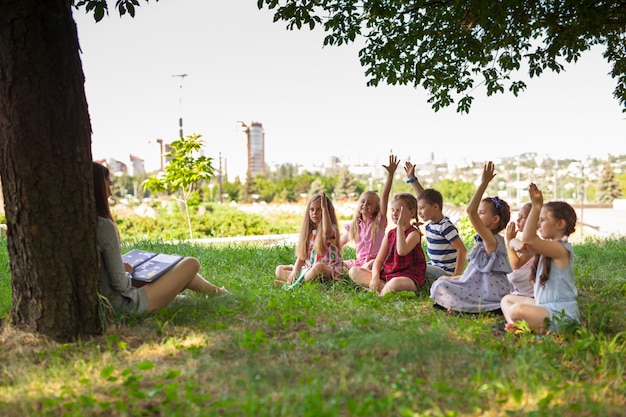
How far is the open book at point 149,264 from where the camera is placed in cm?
431

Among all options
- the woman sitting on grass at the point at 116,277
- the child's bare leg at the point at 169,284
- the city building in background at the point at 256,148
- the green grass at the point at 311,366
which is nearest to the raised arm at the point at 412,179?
the green grass at the point at 311,366

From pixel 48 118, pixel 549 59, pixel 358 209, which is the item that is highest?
pixel 549 59

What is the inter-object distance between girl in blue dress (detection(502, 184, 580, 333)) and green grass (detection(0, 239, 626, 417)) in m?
0.16

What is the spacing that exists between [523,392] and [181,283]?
2.58 m

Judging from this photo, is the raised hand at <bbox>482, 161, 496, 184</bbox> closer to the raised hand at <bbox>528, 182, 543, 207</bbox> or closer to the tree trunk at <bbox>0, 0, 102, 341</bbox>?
the raised hand at <bbox>528, 182, 543, 207</bbox>

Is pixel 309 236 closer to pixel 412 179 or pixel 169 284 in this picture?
pixel 412 179

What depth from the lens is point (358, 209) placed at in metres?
6.31

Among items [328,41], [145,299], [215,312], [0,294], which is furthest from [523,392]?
[328,41]

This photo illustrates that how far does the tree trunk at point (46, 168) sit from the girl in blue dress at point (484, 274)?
2674mm

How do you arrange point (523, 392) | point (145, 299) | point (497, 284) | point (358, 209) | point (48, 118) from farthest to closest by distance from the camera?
point (358, 209), point (497, 284), point (145, 299), point (48, 118), point (523, 392)

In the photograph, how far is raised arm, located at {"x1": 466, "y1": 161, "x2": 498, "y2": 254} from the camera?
14.3 feet

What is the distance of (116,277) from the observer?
401 cm

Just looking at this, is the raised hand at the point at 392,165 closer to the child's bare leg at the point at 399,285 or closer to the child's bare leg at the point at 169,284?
the child's bare leg at the point at 399,285

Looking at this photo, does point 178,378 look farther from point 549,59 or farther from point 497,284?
point 549,59
